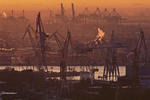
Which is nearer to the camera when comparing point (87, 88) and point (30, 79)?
point (87, 88)

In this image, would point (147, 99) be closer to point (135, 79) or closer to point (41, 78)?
point (135, 79)

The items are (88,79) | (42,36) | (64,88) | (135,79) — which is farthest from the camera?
(42,36)

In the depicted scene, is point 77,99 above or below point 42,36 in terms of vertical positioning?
below

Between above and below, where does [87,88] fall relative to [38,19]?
below

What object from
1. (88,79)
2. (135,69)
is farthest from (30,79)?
(135,69)

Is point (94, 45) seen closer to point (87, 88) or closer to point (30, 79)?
point (30, 79)

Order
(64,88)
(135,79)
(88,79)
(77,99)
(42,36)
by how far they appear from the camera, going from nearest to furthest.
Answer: (77,99), (64,88), (135,79), (88,79), (42,36)

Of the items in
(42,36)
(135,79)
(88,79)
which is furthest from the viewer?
(42,36)

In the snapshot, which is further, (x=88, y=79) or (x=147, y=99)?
(x=88, y=79)

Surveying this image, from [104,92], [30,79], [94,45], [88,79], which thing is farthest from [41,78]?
[104,92]
